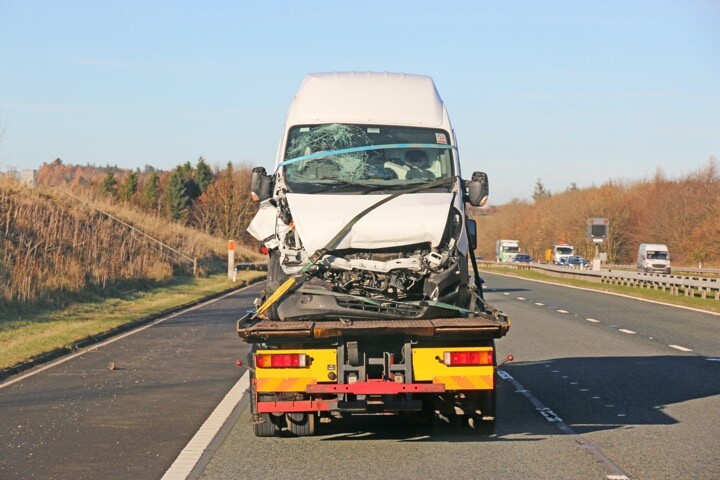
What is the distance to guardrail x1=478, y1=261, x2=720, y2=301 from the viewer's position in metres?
36.5

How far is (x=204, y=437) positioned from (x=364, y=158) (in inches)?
125

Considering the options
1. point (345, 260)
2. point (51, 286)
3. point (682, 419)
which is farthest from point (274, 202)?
point (51, 286)

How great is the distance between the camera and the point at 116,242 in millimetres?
43062

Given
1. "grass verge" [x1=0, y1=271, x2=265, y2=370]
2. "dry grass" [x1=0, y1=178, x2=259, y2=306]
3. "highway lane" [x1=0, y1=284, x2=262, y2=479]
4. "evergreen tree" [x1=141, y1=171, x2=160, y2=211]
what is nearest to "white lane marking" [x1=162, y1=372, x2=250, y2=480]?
"highway lane" [x1=0, y1=284, x2=262, y2=479]

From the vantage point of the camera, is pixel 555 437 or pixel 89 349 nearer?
pixel 555 437

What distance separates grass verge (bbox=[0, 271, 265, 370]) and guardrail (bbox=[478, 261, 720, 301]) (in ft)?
52.6

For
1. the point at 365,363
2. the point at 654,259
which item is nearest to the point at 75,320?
the point at 365,363

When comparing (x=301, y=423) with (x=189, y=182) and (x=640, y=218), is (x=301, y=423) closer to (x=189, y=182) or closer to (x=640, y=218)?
(x=640, y=218)

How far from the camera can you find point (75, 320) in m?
24.8

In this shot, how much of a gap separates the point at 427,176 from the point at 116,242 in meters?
33.5

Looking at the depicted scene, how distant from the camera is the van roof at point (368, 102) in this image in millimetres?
11742

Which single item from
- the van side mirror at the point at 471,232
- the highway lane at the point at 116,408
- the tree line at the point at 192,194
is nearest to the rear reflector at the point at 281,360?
the highway lane at the point at 116,408

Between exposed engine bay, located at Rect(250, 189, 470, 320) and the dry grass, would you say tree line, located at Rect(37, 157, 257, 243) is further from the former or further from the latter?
exposed engine bay, located at Rect(250, 189, 470, 320)

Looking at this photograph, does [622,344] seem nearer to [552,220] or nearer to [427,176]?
[427,176]
